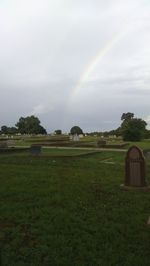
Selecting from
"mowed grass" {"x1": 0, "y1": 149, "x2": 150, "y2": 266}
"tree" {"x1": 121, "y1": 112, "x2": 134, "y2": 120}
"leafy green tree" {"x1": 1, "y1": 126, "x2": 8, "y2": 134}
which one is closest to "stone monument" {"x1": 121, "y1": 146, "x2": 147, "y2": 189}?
"mowed grass" {"x1": 0, "y1": 149, "x2": 150, "y2": 266}

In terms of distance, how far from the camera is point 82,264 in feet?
16.6

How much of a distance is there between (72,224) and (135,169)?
15.9 ft

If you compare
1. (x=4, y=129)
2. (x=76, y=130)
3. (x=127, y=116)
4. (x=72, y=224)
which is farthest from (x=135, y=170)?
(x=4, y=129)

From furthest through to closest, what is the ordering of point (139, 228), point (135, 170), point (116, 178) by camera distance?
1. point (116, 178)
2. point (135, 170)
3. point (139, 228)

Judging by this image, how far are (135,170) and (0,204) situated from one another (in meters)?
4.63

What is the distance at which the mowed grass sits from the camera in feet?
17.6

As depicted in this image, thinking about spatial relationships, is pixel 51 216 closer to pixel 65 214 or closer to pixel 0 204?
pixel 65 214

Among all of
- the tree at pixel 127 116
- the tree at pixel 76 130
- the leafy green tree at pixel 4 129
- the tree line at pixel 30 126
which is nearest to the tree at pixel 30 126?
the tree line at pixel 30 126

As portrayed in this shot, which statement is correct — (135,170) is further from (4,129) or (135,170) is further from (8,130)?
(4,129)

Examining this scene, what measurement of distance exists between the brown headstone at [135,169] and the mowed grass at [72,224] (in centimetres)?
52

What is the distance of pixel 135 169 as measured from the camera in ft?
36.9

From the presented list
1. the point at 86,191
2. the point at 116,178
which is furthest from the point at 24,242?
the point at 116,178

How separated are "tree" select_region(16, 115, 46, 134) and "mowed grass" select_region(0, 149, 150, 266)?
80.7 meters

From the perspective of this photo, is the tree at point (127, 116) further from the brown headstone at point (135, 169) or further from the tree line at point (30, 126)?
the brown headstone at point (135, 169)
